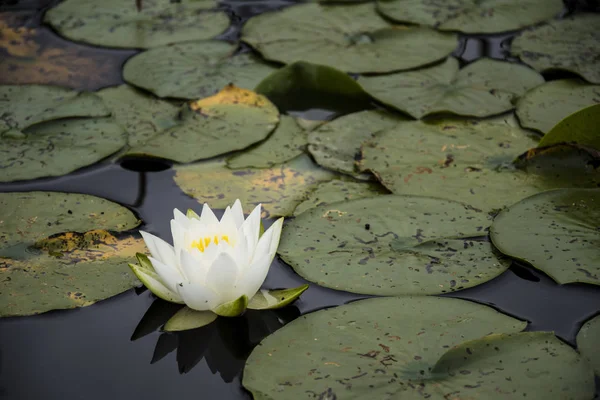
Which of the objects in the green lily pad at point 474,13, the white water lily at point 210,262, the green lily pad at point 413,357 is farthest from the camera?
the green lily pad at point 474,13

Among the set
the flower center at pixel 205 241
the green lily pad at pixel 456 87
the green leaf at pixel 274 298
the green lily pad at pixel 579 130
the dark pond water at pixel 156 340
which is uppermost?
the green lily pad at pixel 579 130

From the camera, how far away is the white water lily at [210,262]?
1911 millimetres

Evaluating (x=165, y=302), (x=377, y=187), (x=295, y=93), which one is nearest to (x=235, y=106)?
(x=295, y=93)

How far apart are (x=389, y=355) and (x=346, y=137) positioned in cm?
133

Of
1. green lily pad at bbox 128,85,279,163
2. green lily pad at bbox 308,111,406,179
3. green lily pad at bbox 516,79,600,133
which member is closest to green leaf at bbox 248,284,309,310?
green lily pad at bbox 308,111,406,179

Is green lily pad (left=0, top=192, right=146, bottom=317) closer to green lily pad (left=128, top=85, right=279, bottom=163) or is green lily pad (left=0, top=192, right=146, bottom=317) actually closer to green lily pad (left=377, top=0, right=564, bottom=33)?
green lily pad (left=128, top=85, right=279, bottom=163)

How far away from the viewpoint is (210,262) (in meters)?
1.93

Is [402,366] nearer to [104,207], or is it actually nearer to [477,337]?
[477,337]

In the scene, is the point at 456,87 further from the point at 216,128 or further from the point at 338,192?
the point at 216,128

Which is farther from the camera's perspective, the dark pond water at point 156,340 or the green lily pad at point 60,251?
the green lily pad at point 60,251

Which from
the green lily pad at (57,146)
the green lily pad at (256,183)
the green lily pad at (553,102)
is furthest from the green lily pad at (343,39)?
the green lily pad at (57,146)

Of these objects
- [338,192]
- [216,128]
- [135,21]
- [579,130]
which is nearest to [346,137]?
[338,192]

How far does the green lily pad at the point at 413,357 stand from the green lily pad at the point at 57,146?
4.43 ft

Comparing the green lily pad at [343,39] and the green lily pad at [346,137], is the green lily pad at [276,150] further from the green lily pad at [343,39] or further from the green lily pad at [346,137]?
the green lily pad at [343,39]
